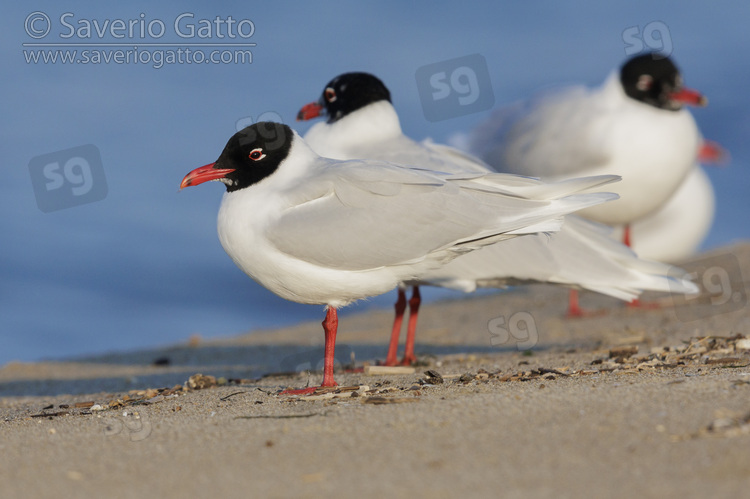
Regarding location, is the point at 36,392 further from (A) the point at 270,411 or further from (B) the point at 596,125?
(B) the point at 596,125

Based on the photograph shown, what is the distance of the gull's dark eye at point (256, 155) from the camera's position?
16.2 ft

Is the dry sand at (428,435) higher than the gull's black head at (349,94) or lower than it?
lower

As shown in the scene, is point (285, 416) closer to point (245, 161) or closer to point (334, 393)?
point (334, 393)

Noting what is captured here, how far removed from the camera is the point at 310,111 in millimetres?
7445

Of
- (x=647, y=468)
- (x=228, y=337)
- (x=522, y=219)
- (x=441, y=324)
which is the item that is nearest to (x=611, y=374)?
(x=522, y=219)

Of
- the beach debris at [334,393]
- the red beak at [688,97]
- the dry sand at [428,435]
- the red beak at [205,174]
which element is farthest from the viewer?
the red beak at [688,97]

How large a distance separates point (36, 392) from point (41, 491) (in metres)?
4.37

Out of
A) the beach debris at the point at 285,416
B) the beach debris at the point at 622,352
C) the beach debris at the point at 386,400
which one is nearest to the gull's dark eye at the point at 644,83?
the beach debris at the point at 622,352

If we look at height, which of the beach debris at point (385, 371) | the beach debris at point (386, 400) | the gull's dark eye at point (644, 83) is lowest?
the beach debris at point (385, 371)

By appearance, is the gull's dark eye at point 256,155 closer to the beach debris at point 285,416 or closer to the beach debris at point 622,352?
the beach debris at point 285,416

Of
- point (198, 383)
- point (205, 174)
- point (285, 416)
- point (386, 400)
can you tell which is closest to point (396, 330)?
point (198, 383)

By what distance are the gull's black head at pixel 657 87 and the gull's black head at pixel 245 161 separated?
20.7 ft

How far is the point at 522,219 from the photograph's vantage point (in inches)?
187

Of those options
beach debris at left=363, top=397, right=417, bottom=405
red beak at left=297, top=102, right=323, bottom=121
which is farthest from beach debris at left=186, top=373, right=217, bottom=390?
red beak at left=297, top=102, right=323, bottom=121
